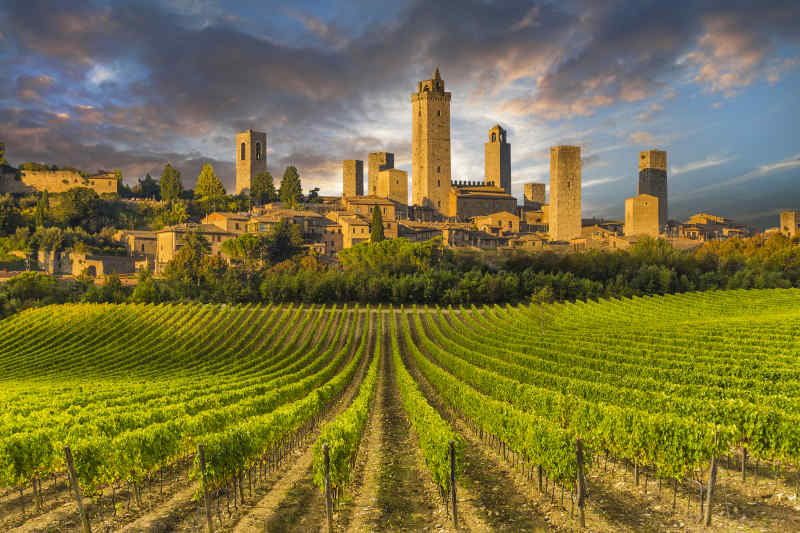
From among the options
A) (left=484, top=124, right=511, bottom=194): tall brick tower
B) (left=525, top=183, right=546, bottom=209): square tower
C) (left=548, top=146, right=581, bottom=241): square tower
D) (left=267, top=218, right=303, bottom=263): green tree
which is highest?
(left=484, top=124, right=511, bottom=194): tall brick tower

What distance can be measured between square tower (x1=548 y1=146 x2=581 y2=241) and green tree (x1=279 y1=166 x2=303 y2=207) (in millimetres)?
54233

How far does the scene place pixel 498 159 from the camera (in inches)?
6068

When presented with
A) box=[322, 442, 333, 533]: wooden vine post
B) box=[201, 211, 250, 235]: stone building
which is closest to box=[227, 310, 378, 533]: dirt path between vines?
box=[322, 442, 333, 533]: wooden vine post

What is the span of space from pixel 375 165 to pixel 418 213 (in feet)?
119

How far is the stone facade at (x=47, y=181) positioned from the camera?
367ft

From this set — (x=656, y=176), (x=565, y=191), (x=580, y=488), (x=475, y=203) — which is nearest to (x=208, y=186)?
(x=475, y=203)

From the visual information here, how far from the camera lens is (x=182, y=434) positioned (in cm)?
1298

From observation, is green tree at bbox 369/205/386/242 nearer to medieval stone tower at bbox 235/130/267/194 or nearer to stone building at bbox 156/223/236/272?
stone building at bbox 156/223/236/272

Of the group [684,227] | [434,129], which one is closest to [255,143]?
[434,129]

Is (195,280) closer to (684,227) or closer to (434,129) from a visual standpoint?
(434,129)

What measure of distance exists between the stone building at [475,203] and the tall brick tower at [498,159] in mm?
30624

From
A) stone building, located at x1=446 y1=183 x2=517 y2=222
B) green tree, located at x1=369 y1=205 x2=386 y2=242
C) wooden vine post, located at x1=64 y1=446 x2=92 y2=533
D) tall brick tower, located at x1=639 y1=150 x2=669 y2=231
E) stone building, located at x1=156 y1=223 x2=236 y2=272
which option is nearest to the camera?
wooden vine post, located at x1=64 y1=446 x2=92 y2=533

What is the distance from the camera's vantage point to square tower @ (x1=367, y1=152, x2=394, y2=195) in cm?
14188

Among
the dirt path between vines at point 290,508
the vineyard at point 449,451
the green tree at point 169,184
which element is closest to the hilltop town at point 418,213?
the green tree at point 169,184
